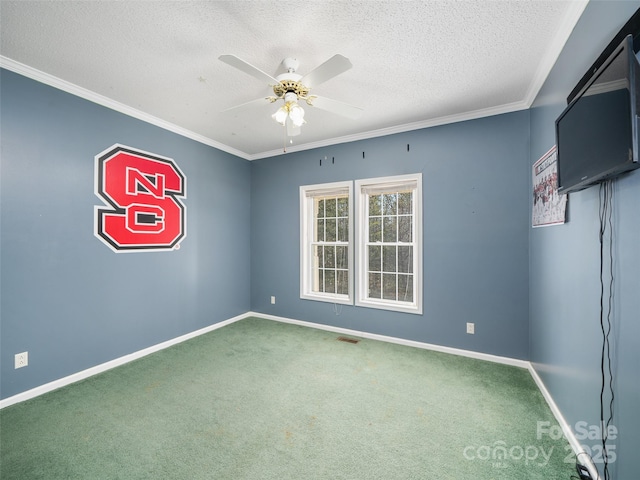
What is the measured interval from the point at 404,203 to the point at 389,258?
77 cm

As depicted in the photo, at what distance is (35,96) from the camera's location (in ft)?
7.71

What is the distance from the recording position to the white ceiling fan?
5.64ft

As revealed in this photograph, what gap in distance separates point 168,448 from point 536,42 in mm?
3778

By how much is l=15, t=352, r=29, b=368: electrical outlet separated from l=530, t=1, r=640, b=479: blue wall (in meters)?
3.96

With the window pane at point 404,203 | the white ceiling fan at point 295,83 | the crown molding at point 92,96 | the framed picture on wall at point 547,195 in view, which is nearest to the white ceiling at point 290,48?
the crown molding at point 92,96

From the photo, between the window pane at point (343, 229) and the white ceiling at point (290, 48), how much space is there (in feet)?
5.19

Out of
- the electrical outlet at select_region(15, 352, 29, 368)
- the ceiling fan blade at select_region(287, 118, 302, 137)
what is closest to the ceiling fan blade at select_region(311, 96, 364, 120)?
the ceiling fan blade at select_region(287, 118, 302, 137)

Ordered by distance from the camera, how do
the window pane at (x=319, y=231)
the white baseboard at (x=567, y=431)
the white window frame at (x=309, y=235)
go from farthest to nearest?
the window pane at (x=319, y=231)
the white window frame at (x=309, y=235)
the white baseboard at (x=567, y=431)

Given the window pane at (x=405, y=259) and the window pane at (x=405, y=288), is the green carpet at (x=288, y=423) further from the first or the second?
the window pane at (x=405, y=259)

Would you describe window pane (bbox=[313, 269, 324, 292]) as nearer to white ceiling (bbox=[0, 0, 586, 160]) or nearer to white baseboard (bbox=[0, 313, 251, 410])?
white baseboard (bbox=[0, 313, 251, 410])

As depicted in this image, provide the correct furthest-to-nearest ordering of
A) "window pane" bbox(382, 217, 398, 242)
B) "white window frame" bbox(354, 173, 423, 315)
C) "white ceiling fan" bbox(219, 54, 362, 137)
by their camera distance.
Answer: "window pane" bbox(382, 217, 398, 242)
"white window frame" bbox(354, 173, 423, 315)
"white ceiling fan" bbox(219, 54, 362, 137)

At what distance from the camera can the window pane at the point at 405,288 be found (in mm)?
3627

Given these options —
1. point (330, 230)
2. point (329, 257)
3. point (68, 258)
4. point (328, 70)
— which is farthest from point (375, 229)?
point (68, 258)

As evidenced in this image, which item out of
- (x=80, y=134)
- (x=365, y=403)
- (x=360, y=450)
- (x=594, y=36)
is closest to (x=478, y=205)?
(x=594, y=36)
